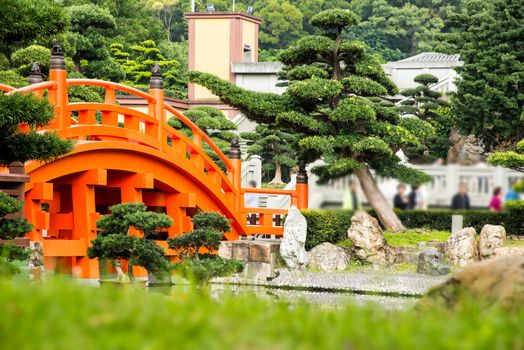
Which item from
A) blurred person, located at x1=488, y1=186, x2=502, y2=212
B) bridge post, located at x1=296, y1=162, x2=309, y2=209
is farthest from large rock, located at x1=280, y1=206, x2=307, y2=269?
blurred person, located at x1=488, y1=186, x2=502, y2=212

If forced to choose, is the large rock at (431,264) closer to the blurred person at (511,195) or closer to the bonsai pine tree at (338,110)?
the bonsai pine tree at (338,110)

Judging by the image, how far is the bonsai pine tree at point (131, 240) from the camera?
13.3 metres

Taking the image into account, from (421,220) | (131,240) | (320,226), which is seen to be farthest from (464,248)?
(131,240)

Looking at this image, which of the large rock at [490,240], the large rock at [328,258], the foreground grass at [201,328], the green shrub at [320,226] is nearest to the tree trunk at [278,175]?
the green shrub at [320,226]

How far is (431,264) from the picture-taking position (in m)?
16.9

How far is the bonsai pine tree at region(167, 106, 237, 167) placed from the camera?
27547 mm

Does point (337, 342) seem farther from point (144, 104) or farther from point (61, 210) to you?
point (144, 104)

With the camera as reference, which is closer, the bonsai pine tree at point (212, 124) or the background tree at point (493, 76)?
the background tree at point (493, 76)

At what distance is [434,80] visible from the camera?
32.4 m

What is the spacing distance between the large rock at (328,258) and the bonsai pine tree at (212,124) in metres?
9.42

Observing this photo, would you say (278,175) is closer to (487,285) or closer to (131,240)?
(131,240)

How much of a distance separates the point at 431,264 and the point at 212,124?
11.5 m

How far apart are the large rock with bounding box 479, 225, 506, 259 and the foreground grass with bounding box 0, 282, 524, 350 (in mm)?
12923

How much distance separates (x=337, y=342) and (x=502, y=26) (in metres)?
24.1
